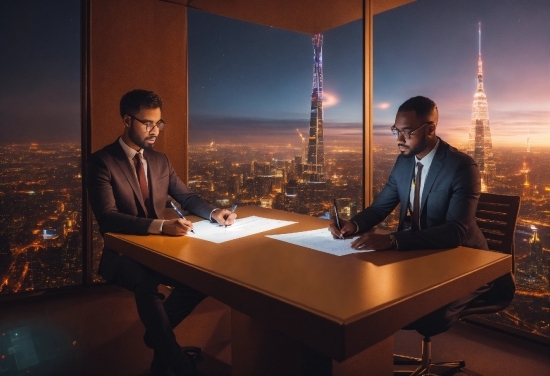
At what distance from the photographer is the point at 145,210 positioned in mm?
2383

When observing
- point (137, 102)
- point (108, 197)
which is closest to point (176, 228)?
point (108, 197)

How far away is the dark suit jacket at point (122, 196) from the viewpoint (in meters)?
2.03

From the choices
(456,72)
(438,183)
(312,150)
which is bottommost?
(438,183)

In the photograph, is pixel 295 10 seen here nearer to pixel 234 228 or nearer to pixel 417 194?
pixel 417 194

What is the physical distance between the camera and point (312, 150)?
415cm

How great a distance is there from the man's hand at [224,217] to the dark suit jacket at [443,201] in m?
0.63

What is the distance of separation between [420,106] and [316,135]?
2111 mm

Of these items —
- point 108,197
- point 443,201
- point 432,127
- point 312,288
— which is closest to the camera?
point 312,288

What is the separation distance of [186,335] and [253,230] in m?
1.33

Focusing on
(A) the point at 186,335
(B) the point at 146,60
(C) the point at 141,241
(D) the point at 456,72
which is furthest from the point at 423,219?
(B) the point at 146,60

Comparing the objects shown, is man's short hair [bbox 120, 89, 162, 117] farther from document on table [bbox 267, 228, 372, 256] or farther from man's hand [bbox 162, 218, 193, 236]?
document on table [bbox 267, 228, 372, 256]

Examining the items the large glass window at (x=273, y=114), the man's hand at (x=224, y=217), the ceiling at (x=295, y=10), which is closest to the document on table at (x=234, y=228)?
the man's hand at (x=224, y=217)

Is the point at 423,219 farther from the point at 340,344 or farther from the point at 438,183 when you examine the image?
the point at 340,344

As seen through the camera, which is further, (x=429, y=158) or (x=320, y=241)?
(x=429, y=158)
